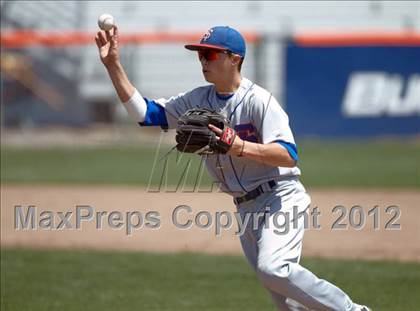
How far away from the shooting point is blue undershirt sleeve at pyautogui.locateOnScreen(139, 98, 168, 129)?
5.40m

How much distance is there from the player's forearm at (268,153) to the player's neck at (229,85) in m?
0.49

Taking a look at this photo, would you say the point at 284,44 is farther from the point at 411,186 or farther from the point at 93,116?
the point at 411,186

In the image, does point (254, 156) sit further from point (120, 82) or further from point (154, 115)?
point (120, 82)

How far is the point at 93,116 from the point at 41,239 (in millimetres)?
12294

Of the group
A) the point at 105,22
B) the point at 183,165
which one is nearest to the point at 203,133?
the point at 105,22

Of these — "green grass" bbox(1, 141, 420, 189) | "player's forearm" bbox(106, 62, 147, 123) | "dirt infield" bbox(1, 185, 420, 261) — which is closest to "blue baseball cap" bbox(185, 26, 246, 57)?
"player's forearm" bbox(106, 62, 147, 123)

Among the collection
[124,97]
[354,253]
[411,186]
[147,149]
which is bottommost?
[147,149]

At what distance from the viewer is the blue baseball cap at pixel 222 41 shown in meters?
5.00

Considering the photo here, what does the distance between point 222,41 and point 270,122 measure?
577 mm

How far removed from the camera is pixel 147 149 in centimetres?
2005

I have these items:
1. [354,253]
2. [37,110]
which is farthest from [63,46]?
[354,253]

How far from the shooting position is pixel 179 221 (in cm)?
1086

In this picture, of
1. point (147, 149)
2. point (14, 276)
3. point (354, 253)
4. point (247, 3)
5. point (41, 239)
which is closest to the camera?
point (14, 276)

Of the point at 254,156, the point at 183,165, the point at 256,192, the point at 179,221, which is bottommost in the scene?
the point at 183,165
